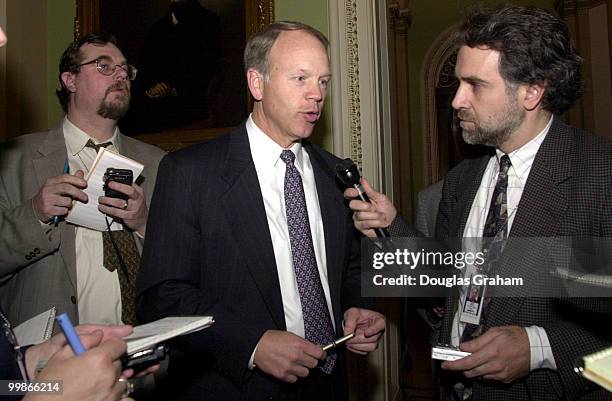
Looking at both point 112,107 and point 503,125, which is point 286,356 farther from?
point 112,107

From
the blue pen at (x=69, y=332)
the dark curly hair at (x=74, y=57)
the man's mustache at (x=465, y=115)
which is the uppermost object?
the dark curly hair at (x=74, y=57)

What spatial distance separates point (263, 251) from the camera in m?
1.85

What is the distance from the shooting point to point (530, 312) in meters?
1.72

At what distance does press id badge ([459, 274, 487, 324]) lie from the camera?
1.83 metres

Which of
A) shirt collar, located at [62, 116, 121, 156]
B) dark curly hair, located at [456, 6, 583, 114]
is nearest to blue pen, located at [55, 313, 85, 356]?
dark curly hair, located at [456, 6, 583, 114]

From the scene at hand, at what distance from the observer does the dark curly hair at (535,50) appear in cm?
192

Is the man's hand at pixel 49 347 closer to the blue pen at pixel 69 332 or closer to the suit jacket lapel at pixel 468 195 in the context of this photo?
the blue pen at pixel 69 332

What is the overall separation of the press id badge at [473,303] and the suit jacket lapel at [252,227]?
669mm

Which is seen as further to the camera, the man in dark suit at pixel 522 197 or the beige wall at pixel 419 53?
the beige wall at pixel 419 53

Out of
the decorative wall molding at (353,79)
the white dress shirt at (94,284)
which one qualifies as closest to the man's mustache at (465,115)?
the decorative wall molding at (353,79)

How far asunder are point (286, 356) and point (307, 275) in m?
0.36

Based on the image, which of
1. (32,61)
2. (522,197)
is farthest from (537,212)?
(32,61)

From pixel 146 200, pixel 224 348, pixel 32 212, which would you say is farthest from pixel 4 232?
pixel 224 348

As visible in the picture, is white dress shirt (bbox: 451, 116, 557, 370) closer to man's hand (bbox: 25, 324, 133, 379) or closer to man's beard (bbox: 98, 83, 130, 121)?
man's hand (bbox: 25, 324, 133, 379)
